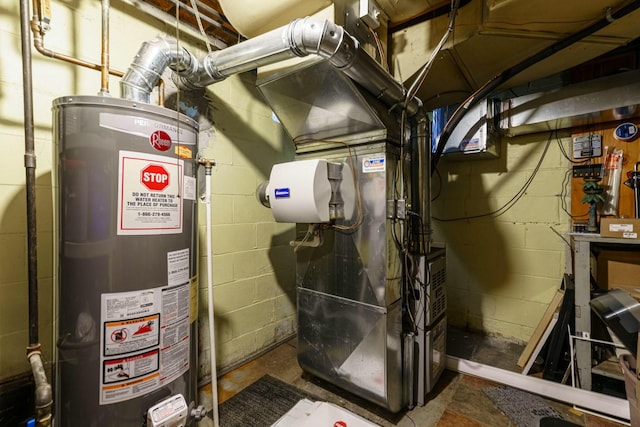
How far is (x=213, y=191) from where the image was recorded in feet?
6.21

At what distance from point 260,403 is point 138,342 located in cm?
103

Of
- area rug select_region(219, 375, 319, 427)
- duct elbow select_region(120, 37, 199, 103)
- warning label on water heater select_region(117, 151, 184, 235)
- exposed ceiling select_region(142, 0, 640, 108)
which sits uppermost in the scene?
exposed ceiling select_region(142, 0, 640, 108)

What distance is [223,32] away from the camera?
185cm

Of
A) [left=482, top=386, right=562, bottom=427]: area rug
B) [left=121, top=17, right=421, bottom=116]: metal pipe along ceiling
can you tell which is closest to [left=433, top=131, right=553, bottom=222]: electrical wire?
[left=482, top=386, right=562, bottom=427]: area rug

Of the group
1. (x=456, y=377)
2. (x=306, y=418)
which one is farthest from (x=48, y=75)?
(x=456, y=377)

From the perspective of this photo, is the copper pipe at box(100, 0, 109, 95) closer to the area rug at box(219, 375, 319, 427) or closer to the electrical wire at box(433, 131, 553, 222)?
the area rug at box(219, 375, 319, 427)

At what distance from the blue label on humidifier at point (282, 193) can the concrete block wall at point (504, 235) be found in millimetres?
1927

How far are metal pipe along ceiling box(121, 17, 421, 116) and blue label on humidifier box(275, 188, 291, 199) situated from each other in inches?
25.0

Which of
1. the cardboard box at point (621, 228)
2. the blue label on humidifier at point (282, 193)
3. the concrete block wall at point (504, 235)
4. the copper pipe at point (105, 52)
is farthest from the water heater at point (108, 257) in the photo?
the concrete block wall at point (504, 235)

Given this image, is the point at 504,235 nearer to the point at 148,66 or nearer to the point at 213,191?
the point at 213,191

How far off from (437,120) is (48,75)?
268 centimetres

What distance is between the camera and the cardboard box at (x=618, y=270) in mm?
1882

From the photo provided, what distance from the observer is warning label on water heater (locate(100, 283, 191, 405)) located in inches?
38.1

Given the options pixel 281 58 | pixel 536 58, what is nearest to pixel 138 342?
pixel 281 58
